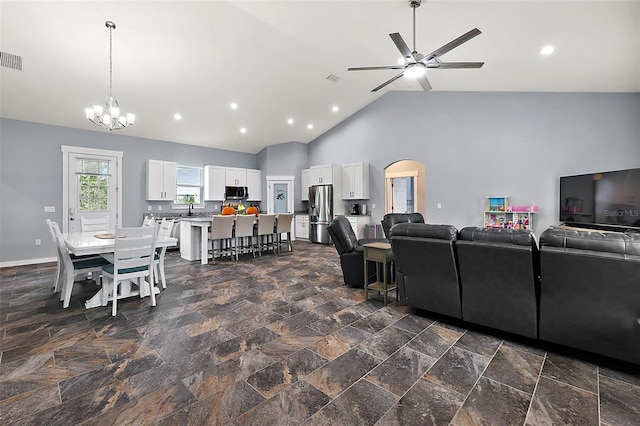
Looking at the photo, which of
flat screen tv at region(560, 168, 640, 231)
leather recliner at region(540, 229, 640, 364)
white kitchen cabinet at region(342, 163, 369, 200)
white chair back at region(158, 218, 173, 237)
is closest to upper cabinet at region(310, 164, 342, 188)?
white kitchen cabinet at region(342, 163, 369, 200)

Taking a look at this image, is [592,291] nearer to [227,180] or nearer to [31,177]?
[227,180]

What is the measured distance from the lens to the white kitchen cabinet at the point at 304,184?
29.6 feet

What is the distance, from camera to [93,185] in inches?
243

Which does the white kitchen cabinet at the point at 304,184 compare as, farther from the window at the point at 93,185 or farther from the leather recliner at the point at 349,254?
the leather recliner at the point at 349,254

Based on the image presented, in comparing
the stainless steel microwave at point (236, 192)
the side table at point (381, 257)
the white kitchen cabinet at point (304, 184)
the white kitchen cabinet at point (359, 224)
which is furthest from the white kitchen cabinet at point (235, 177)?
the side table at point (381, 257)

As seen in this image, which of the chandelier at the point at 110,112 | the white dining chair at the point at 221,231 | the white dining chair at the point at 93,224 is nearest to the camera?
the chandelier at the point at 110,112

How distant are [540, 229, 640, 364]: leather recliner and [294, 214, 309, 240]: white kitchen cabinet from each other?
277 inches

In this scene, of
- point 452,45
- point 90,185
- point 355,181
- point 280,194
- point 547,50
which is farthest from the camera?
point 280,194

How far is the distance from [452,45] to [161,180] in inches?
269

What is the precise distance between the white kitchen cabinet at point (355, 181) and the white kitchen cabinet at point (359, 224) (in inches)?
22.9

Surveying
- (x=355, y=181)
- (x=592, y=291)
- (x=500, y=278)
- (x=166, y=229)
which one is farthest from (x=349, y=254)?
(x=355, y=181)

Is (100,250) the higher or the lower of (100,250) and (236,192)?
the lower

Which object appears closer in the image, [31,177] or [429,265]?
[429,265]

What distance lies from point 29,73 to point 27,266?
11.4 ft
